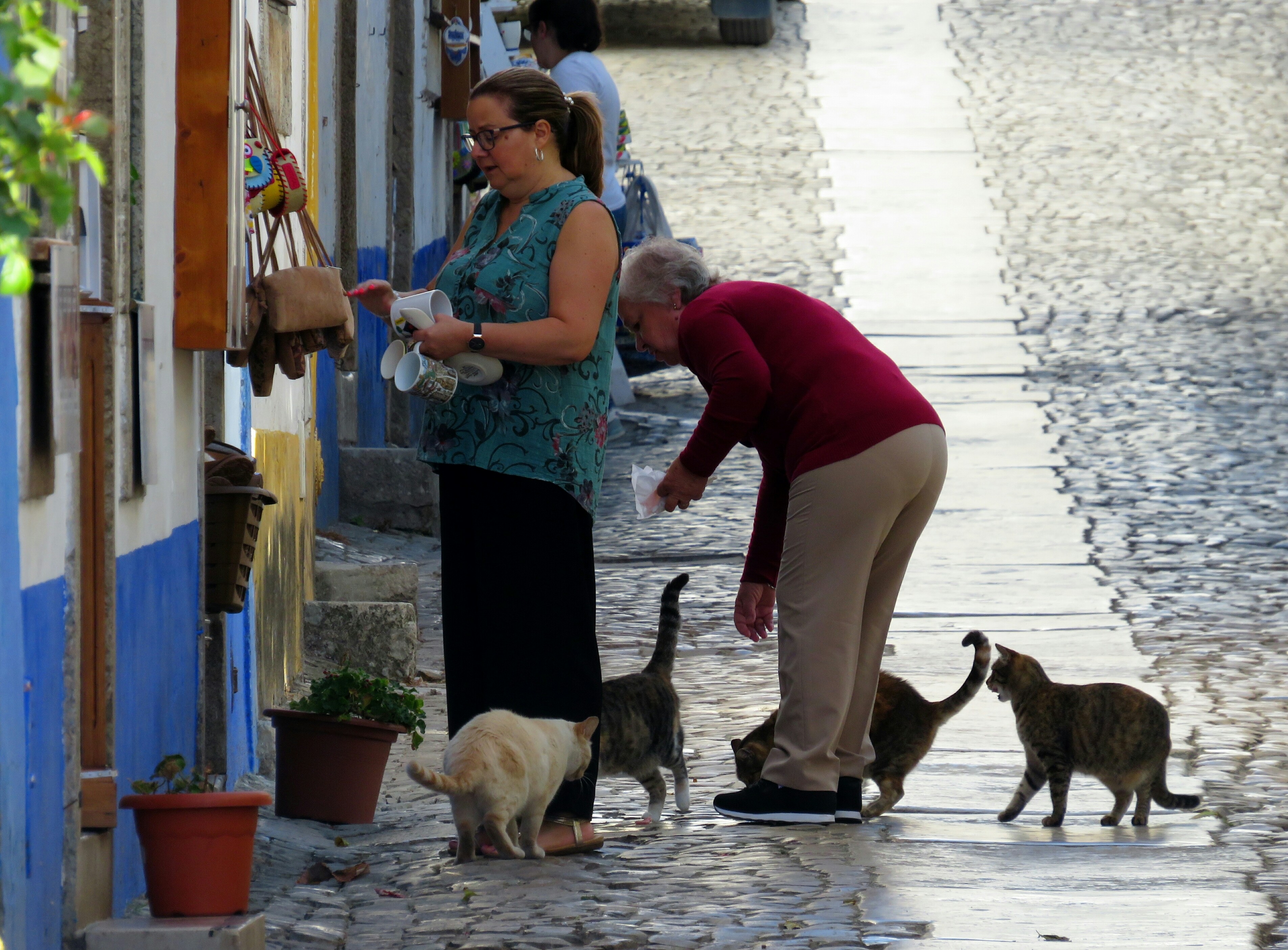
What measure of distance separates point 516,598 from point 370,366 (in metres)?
8.03

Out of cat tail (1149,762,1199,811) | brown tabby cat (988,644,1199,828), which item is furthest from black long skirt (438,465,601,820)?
cat tail (1149,762,1199,811)

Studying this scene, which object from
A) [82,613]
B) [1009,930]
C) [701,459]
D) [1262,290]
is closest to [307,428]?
[701,459]

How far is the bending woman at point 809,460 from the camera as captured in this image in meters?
4.85

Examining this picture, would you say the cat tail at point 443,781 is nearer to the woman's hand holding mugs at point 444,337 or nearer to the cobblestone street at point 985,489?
the cobblestone street at point 985,489

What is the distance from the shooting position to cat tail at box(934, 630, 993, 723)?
547cm

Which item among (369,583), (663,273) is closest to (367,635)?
(369,583)

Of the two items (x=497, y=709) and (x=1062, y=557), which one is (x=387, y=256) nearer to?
(x=1062, y=557)

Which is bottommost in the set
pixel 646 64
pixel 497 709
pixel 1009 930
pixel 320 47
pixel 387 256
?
pixel 1009 930

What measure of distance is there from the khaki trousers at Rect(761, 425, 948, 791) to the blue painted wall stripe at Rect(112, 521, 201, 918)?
1.58m

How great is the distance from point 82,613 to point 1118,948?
88.4 inches

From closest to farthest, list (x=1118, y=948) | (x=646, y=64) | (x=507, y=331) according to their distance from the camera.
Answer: (x=1118, y=948)
(x=507, y=331)
(x=646, y=64)

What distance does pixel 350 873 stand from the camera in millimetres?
4730

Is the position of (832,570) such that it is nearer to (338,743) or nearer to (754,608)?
(754,608)

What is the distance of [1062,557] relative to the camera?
10.2 metres
